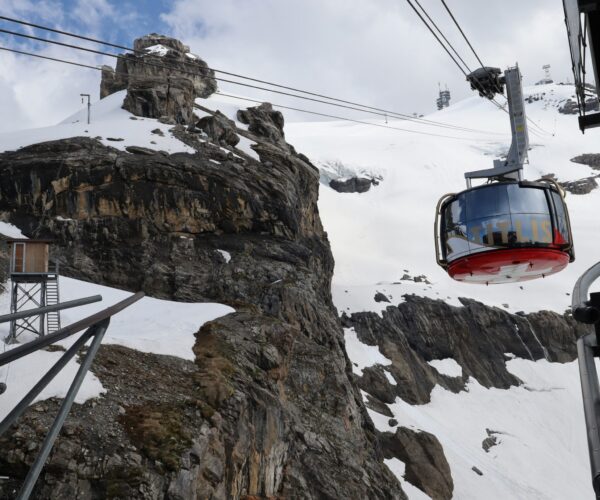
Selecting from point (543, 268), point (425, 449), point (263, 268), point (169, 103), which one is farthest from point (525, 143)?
point (169, 103)

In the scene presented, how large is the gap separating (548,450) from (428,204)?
6679cm

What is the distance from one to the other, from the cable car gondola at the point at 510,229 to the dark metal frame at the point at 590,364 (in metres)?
8.47

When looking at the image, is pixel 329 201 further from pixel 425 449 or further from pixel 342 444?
pixel 342 444

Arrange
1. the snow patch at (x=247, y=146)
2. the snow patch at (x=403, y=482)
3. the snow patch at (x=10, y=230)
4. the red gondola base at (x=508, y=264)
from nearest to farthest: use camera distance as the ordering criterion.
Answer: the red gondola base at (x=508, y=264)
the snow patch at (x=10, y=230)
the snow patch at (x=403, y=482)
the snow patch at (x=247, y=146)

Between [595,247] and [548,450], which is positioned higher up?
[595,247]

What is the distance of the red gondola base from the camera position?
12133mm

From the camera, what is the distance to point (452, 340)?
66062 mm

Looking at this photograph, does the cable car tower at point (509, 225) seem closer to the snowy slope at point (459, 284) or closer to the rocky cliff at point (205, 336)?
the rocky cliff at point (205, 336)

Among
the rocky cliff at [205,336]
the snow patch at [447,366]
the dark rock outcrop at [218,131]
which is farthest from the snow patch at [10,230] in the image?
the snow patch at [447,366]

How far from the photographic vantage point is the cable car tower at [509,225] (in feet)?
39.4

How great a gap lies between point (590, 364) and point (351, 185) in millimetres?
116454

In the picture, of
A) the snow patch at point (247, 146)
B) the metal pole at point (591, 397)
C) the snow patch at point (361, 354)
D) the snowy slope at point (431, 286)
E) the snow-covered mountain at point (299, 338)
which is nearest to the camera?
the metal pole at point (591, 397)

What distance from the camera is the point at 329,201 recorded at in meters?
110

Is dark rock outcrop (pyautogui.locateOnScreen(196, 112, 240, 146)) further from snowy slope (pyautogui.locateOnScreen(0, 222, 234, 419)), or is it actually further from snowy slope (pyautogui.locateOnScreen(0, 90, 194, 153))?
snowy slope (pyautogui.locateOnScreen(0, 222, 234, 419))
